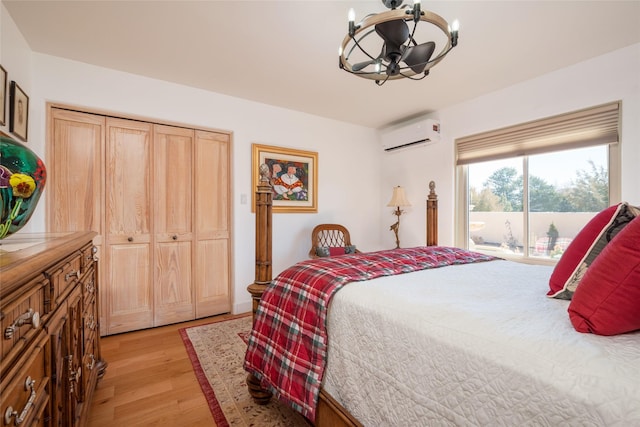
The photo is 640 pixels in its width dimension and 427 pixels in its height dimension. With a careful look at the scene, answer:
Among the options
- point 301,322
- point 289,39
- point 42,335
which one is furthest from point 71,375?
point 289,39

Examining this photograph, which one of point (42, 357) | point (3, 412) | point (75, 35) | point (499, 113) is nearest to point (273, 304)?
point (42, 357)

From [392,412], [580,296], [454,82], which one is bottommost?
[392,412]

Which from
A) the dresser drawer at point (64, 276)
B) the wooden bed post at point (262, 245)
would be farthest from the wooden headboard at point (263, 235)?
the dresser drawer at point (64, 276)

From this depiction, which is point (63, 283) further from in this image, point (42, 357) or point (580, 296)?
point (580, 296)

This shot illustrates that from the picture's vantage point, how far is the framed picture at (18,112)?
1912 mm

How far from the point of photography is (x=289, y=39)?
2170 millimetres

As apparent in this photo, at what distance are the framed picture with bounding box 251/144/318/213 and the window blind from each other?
5.96 feet

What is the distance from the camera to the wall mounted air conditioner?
3.52 metres

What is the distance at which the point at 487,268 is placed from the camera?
5.61ft

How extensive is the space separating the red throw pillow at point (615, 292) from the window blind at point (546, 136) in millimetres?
2353

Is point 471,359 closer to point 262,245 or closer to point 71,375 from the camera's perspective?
point 262,245

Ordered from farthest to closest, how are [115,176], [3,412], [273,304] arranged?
[115,176], [273,304], [3,412]

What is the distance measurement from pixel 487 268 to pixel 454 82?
1995 millimetres

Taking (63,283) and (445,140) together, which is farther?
(445,140)
